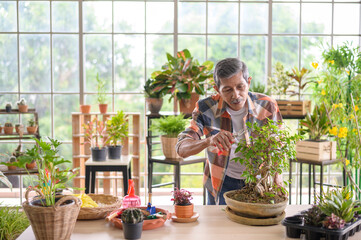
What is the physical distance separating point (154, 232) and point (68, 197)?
0.45 metres

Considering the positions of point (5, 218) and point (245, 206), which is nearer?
point (245, 206)

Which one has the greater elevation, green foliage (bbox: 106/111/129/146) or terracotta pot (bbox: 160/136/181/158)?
green foliage (bbox: 106/111/129/146)

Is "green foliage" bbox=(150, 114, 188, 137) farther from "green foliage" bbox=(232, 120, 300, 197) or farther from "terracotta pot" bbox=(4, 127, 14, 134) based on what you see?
"green foliage" bbox=(232, 120, 300, 197)

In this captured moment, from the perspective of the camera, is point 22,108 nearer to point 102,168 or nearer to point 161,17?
point 102,168

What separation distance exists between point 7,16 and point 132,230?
451 centimetres

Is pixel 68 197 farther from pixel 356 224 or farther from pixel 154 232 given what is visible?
pixel 356 224

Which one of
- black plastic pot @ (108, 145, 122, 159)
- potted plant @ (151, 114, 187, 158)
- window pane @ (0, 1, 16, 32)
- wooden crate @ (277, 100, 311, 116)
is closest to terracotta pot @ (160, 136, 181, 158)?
potted plant @ (151, 114, 187, 158)

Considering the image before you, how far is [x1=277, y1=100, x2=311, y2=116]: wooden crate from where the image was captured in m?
4.70

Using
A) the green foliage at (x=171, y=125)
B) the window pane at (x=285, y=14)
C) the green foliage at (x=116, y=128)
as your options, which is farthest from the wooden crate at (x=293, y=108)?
the green foliage at (x=116, y=128)

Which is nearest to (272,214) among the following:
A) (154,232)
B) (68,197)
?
(154,232)

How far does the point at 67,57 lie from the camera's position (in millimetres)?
5578

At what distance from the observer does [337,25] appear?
18.7 ft

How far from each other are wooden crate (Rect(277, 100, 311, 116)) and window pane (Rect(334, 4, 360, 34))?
159 cm

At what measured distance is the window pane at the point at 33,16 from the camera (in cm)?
552
